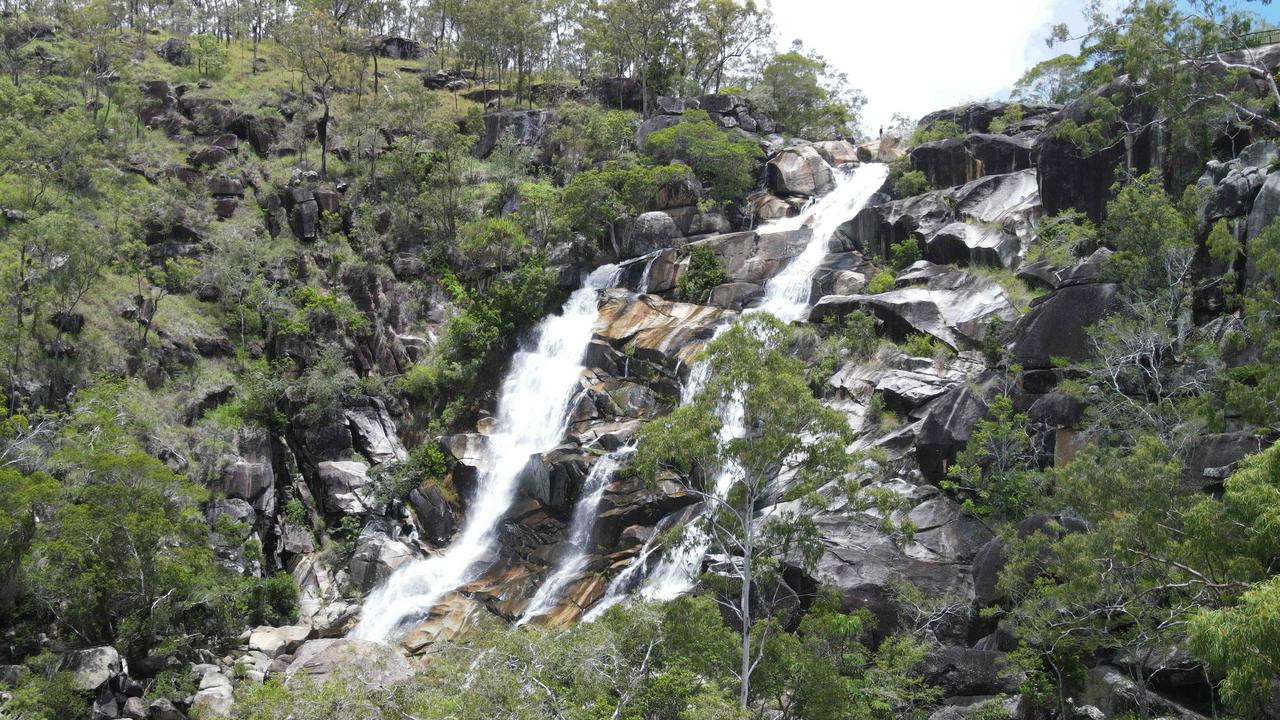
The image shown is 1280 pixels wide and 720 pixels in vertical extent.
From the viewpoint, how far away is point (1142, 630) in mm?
15992

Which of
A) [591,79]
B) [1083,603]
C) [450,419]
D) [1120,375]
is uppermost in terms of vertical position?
[591,79]

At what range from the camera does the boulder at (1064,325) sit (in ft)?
82.8

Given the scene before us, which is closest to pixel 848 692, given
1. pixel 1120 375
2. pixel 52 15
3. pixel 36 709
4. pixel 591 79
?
pixel 1120 375

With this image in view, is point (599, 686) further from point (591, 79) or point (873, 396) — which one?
point (591, 79)

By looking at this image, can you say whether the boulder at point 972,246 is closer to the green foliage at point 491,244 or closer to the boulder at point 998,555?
the boulder at point 998,555

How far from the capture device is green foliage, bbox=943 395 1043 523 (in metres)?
23.3

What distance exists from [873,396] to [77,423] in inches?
1164

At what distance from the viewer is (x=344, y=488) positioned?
36.4 metres

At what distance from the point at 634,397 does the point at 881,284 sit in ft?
38.8

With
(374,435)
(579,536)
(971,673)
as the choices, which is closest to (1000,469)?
(971,673)

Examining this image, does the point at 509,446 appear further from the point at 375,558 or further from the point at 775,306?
the point at 775,306

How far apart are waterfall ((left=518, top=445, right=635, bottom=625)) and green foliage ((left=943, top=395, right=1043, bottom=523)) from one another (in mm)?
12926

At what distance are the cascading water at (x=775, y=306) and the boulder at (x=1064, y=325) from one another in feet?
27.8

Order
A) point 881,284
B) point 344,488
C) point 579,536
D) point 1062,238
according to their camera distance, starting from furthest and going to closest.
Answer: point 344,488 < point 881,284 < point 579,536 < point 1062,238
